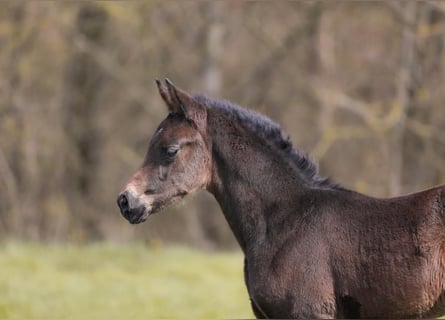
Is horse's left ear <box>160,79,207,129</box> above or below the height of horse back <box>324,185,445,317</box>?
above

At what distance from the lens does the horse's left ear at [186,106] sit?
245 inches

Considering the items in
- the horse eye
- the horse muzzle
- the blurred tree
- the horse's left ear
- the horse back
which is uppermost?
the blurred tree

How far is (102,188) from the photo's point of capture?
24.0 meters

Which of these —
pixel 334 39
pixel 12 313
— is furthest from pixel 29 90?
pixel 12 313

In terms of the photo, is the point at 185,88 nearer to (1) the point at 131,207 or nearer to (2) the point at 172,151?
(2) the point at 172,151

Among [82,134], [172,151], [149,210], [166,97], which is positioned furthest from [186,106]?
[82,134]

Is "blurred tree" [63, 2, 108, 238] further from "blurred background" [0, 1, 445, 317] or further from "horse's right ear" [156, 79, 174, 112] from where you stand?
"horse's right ear" [156, 79, 174, 112]

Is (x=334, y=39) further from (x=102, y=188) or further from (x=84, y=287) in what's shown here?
(x=84, y=287)

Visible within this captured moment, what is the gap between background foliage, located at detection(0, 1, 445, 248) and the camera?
65.1 feet

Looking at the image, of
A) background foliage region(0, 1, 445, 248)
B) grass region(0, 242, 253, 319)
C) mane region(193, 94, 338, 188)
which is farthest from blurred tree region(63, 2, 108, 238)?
mane region(193, 94, 338, 188)

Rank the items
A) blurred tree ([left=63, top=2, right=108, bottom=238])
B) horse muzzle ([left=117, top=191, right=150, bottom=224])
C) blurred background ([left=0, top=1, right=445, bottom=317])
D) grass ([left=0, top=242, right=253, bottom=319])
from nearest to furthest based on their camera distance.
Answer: horse muzzle ([left=117, top=191, right=150, bottom=224]) < grass ([left=0, top=242, right=253, bottom=319]) < blurred background ([left=0, top=1, right=445, bottom=317]) < blurred tree ([left=63, top=2, right=108, bottom=238])

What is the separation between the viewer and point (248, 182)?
6.17 m

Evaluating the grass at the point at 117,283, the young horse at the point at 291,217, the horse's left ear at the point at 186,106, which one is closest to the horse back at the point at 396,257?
the young horse at the point at 291,217

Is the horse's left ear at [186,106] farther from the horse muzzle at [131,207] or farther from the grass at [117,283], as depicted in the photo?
the grass at [117,283]
